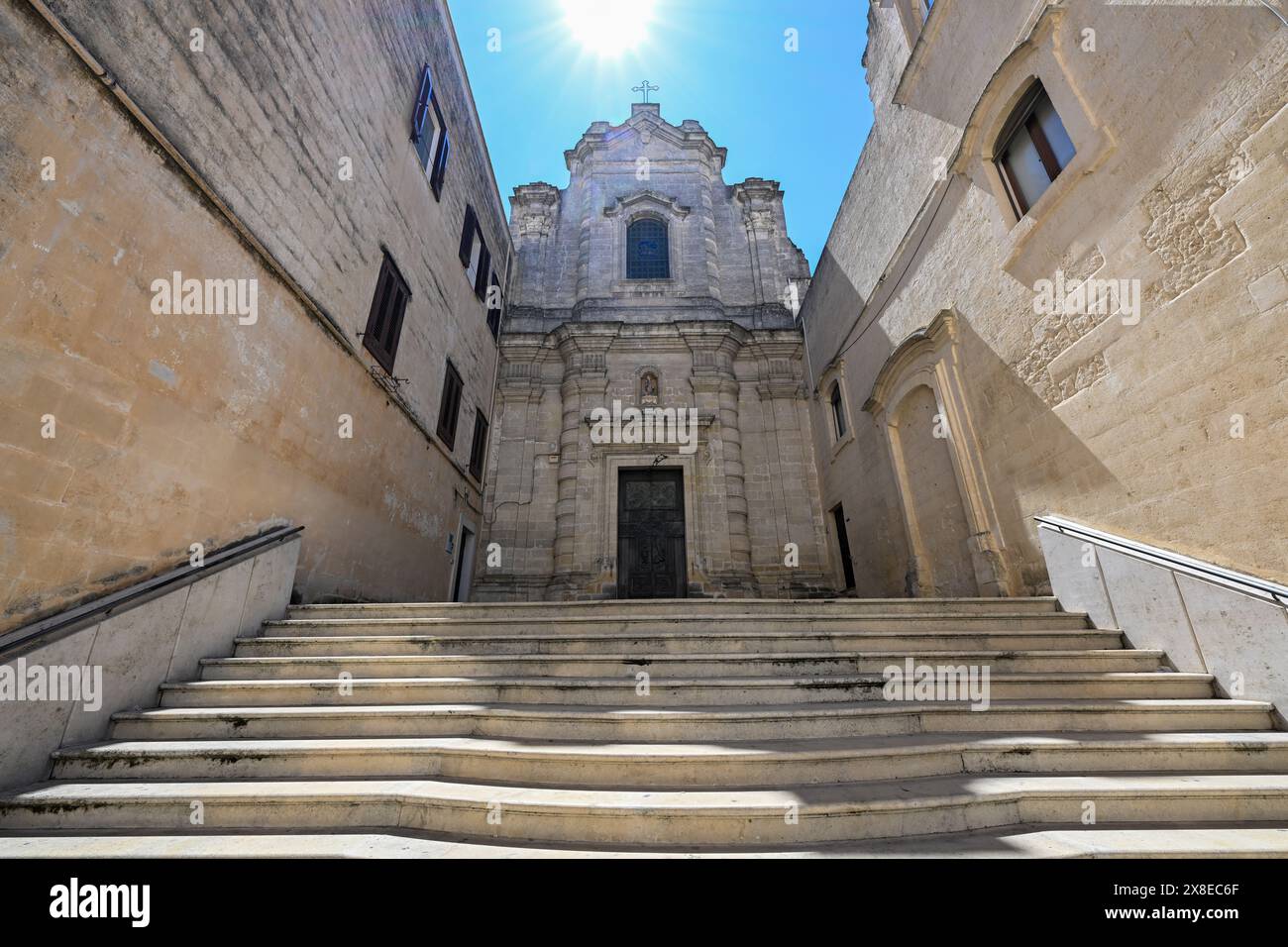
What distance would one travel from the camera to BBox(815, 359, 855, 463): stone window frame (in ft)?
35.4

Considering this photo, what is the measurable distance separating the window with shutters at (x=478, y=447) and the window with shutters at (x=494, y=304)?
273cm

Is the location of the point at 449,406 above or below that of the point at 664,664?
above

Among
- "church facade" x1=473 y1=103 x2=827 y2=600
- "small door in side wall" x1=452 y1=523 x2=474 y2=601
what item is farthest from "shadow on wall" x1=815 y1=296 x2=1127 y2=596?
"small door in side wall" x1=452 y1=523 x2=474 y2=601

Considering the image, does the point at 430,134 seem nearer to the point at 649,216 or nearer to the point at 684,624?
the point at 649,216

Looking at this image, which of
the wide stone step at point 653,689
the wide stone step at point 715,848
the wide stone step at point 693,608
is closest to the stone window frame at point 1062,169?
the wide stone step at point 693,608

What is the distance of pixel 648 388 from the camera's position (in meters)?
13.3

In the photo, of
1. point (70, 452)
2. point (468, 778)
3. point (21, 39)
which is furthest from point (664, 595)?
point (21, 39)

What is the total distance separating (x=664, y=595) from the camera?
36.7 ft

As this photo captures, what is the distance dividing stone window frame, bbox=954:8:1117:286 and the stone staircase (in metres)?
4.62

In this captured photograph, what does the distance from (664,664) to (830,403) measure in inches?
380

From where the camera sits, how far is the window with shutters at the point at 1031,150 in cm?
578

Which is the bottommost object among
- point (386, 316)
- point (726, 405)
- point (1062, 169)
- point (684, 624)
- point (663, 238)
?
point (684, 624)

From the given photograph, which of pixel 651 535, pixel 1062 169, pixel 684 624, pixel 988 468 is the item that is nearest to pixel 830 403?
pixel 988 468

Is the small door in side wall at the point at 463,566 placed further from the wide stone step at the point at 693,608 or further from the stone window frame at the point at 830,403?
the stone window frame at the point at 830,403
